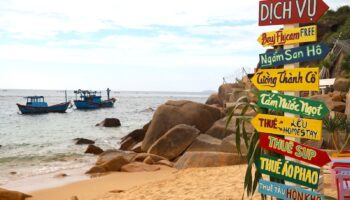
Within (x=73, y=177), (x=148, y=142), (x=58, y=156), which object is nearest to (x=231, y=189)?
(x=73, y=177)

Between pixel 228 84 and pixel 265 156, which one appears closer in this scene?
pixel 265 156

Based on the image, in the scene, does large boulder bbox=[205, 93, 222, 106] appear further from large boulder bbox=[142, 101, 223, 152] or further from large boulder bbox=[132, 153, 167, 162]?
large boulder bbox=[132, 153, 167, 162]

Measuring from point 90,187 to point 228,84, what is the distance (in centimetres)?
2655

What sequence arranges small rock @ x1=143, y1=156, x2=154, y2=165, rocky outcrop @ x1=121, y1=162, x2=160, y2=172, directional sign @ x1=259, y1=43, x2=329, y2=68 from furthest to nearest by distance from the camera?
small rock @ x1=143, y1=156, x2=154, y2=165, rocky outcrop @ x1=121, y1=162, x2=160, y2=172, directional sign @ x1=259, y1=43, x2=329, y2=68

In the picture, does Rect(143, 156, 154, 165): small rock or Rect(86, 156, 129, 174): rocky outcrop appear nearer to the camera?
Rect(86, 156, 129, 174): rocky outcrop

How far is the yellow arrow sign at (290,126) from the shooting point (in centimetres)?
449

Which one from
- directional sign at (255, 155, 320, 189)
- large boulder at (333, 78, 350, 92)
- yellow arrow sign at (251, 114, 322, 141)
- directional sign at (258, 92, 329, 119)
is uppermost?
large boulder at (333, 78, 350, 92)

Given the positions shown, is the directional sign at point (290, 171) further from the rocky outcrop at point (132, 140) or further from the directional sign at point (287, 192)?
the rocky outcrop at point (132, 140)

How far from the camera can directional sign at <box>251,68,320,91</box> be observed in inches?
184

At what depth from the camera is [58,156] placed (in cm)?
1917

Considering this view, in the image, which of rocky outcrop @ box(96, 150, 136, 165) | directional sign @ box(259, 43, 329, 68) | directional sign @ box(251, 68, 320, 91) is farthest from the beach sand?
directional sign @ box(259, 43, 329, 68)

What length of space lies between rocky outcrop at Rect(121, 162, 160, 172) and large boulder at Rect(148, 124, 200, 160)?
1.96m

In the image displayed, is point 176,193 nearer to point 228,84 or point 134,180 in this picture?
point 134,180

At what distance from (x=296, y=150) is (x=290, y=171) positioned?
0.26 meters
